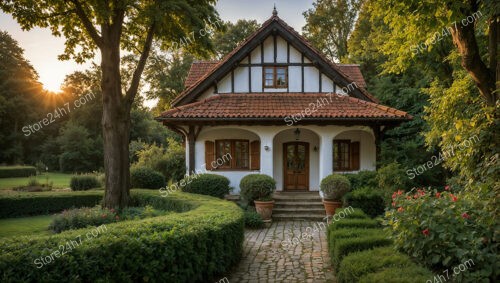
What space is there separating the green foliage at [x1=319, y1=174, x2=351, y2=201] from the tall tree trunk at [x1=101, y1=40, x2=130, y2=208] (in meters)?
7.25

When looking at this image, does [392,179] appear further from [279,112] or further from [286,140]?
[286,140]

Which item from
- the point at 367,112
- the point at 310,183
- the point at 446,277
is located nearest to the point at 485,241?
the point at 446,277

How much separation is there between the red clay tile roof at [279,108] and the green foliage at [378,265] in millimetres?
9056

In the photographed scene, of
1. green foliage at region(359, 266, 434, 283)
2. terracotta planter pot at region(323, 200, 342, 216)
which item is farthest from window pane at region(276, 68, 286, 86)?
green foliage at region(359, 266, 434, 283)

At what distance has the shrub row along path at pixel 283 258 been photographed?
6.82 metres

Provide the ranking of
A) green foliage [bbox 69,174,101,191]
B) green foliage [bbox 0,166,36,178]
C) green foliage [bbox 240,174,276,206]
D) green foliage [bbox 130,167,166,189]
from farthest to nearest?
green foliage [bbox 0,166,36,178]
green foliage [bbox 69,174,101,191]
green foliage [bbox 130,167,166,189]
green foliage [bbox 240,174,276,206]

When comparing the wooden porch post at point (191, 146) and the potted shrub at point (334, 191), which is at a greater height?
the wooden porch post at point (191, 146)

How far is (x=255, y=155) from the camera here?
15695mm

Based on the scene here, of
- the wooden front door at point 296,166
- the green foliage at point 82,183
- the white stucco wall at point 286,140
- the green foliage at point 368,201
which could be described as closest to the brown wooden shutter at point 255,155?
the white stucco wall at point 286,140

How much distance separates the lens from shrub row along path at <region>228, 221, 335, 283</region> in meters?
6.82

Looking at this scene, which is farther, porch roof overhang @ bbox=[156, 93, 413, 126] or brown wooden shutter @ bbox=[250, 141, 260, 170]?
brown wooden shutter @ bbox=[250, 141, 260, 170]

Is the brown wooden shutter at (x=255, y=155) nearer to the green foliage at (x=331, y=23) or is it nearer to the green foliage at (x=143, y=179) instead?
the green foliage at (x=143, y=179)

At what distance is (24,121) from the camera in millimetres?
39625

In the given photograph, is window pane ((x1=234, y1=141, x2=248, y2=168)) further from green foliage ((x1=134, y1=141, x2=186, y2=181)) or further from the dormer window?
green foliage ((x1=134, y1=141, x2=186, y2=181))
